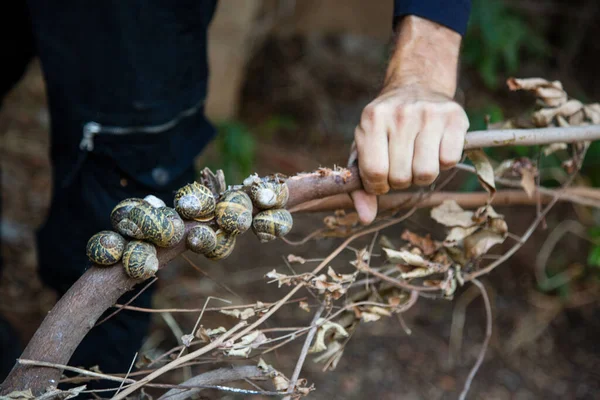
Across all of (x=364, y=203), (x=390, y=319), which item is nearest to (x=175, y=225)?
(x=364, y=203)

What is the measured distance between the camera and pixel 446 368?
87.2 inches

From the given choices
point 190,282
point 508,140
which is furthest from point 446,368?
point 508,140

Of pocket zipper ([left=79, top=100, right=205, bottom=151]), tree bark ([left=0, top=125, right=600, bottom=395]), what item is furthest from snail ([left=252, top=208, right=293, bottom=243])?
pocket zipper ([left=79, top=100, right=205, bottom=151])

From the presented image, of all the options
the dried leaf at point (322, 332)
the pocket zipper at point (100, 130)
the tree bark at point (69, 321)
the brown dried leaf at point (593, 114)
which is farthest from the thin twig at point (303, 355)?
the brown dried leaf at point (593, 114)

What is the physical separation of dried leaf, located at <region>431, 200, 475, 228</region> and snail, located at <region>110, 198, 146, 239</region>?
2.00 ft

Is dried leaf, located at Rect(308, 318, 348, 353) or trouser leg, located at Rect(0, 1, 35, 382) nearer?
dried leaf, located at Rect(308, 318, 348, 353)

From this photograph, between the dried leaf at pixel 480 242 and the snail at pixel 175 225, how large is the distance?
600 millimetres

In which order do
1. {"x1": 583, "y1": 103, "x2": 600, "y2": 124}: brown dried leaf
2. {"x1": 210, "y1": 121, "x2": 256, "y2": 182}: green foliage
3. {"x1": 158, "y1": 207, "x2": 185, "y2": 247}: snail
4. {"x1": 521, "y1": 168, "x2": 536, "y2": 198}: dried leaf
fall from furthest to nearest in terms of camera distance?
{"x1": 210, "y1": 121, "x2": 256, "y2": 182}: green foliage
{"x1": 583, "y1": 103, "x2": 600, "y2": 124}: brown dried leaf
{"x1": 521, "y1": 168, "x2": 536, "y2": 198}: dried leaf
{"x1": 158, "y1": 207, "x2": 185, "y2": 247}: snail

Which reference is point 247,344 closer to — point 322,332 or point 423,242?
point 322,332

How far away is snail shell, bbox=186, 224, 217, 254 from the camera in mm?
923

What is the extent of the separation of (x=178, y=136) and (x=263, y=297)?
109 cm

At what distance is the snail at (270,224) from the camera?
98cm

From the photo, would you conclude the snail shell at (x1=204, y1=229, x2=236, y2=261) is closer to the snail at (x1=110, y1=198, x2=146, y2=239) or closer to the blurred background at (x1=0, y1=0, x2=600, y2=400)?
the snail at (x1=110, y1=198, x2=146, y2=239)

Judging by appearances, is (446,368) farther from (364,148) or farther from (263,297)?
(364,148)
